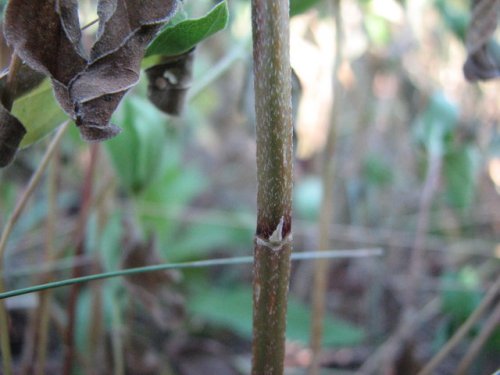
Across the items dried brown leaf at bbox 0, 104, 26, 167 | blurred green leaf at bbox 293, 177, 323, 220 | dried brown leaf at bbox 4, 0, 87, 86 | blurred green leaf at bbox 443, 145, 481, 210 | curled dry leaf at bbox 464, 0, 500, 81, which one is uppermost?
curled dry leaf at bbox 464, 0, 500, 81

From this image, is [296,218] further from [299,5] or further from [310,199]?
[299,5]

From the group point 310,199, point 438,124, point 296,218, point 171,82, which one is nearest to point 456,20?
point 438,124

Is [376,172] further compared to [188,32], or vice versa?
[376,172]

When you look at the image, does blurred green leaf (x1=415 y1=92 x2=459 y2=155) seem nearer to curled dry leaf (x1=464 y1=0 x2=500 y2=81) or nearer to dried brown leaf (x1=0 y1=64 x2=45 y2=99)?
curled dry leaf (x1=464 y1=0 x2=500 y2=81)

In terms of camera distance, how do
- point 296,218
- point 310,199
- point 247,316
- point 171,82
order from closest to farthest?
point 171,82, point 247,316, point 310,199, point 296,218

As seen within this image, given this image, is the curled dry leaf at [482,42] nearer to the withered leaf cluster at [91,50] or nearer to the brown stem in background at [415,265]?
the withered leaf cluster at [91,50]

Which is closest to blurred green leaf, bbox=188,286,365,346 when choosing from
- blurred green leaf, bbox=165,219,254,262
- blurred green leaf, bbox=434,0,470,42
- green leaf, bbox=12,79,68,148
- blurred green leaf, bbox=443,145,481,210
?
blurred green leaf, bbox=165,219,254,262
